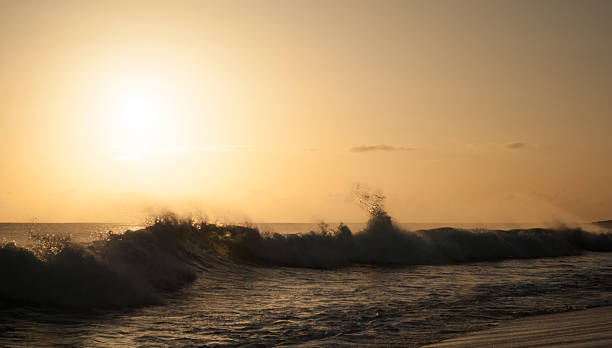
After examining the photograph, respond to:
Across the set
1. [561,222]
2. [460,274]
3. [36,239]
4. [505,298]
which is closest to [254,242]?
[460,274]

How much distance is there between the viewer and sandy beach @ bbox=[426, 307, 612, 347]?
20.6 feet

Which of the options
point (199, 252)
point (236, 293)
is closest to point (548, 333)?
point (236, 293)

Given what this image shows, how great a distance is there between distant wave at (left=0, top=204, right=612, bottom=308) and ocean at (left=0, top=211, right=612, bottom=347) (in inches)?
1.8

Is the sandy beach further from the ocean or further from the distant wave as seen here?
the distant wave

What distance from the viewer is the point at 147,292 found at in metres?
11.1

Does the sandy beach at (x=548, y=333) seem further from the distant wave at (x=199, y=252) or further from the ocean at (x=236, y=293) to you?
the distant wave at (x=199, y=252)

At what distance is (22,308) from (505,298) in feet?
33.8

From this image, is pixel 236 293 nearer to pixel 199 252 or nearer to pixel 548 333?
pixel 199 252

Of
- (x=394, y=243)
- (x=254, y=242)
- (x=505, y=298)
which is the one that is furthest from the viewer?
(x=394, y=243)

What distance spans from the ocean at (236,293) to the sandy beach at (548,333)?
0.45 meters

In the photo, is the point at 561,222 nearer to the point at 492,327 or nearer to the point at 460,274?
the point at 460,274

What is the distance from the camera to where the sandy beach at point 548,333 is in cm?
629

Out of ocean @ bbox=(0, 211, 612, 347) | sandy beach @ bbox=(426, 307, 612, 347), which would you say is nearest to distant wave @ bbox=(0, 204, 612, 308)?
ocean @ bbox=(0, 211, 612, 347)

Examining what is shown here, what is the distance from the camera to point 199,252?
17.6 metres
